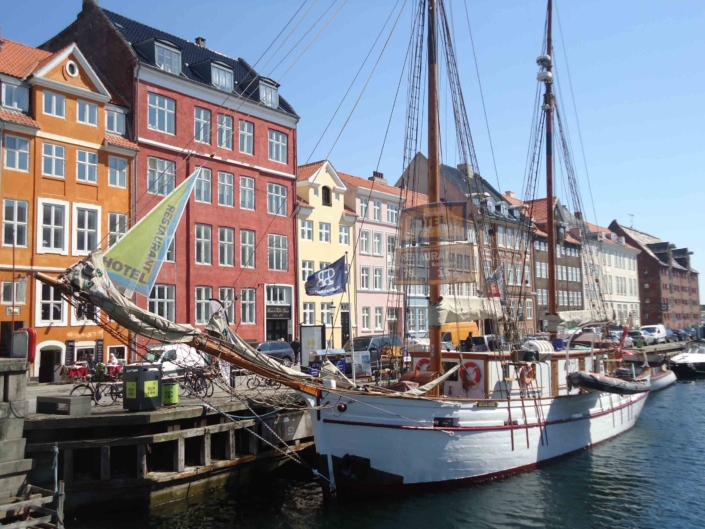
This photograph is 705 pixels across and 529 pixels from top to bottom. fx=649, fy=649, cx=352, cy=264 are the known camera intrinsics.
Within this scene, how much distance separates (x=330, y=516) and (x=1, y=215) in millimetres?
19523

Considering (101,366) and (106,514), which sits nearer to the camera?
(106,514)

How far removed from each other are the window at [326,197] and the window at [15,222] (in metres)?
19.7

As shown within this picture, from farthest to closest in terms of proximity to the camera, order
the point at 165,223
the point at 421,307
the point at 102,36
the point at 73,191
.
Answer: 1. the point at 421,307
2. the point at 102,36
3. the point at 73,191
4. the point at 165,223

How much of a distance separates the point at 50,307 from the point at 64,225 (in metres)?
3.63

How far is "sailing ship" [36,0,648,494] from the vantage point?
1415 centimetres

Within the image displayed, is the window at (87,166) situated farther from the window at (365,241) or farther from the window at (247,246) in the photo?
the window at (365,241)

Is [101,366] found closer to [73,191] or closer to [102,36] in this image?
[73,191]

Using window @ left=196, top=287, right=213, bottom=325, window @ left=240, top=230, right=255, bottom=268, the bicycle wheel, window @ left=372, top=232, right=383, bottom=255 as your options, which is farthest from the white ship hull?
window @ left=372, top=232, right=383, bottom=255

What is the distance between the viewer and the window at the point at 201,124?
34.5 metres

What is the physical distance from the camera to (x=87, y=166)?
2964cm

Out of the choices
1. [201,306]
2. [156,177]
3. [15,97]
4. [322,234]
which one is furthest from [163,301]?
[322,234]

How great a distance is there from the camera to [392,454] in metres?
15.9

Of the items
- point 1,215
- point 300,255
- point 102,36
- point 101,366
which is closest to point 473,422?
point 101,366

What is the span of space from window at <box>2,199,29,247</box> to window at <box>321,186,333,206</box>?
19675mm
